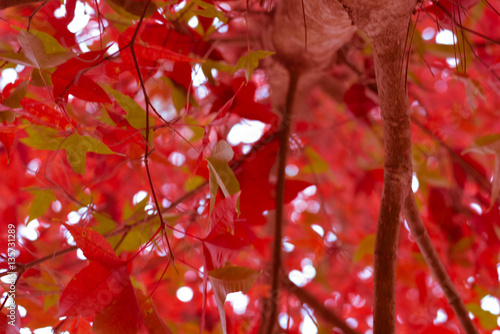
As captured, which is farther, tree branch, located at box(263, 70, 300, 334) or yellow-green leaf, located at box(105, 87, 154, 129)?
tree branch, located at box(263, 70, 300, 334)

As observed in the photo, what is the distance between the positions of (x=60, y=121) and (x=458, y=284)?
90 centimetres

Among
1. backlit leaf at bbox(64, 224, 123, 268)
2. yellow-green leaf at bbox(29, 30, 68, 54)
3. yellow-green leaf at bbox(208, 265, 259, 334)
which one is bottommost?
yellow-green leaf at bbox(208, 265, 259, 334)

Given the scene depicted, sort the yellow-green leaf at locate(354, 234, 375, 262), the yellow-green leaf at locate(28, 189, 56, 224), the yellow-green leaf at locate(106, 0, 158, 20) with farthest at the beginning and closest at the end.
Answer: the yellow-green leaf at locate(354, 234, 375, 262) < the yellow-green leaf at locate(28, 189, 56, 224) < the yellow-green leaf at locate(106, 0, 158, 20)

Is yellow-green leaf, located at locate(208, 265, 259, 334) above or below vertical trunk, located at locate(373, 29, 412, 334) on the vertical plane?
below

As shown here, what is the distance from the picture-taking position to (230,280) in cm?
31

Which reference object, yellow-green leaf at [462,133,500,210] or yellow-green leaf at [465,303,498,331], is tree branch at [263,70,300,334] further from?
yellow-green leaf at [465,303,498,331]

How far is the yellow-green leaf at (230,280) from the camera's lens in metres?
0.31

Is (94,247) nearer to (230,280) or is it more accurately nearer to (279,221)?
(230,280)

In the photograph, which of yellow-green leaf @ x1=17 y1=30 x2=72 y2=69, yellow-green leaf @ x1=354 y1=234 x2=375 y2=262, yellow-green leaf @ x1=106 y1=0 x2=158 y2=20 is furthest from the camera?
yellow-green leaf @ x1=354 y1=234 x2=375 y2=262

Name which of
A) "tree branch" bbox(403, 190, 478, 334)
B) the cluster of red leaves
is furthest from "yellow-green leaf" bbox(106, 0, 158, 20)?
"tree branch" bbox(403, 190, 478, 334)

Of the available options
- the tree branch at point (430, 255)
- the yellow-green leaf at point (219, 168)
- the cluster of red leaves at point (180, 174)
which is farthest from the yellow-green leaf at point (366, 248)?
the yellow-green leaf at point (219, 168)

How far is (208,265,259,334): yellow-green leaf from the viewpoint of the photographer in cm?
31

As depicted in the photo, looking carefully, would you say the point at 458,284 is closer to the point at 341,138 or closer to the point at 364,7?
the point at 341,138

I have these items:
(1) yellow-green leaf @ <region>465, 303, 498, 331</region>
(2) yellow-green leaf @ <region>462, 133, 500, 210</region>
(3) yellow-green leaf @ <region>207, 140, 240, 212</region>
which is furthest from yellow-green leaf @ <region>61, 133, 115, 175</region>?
(1) yellow-green leaf @ <region>465, 303, 498, 331</region>
